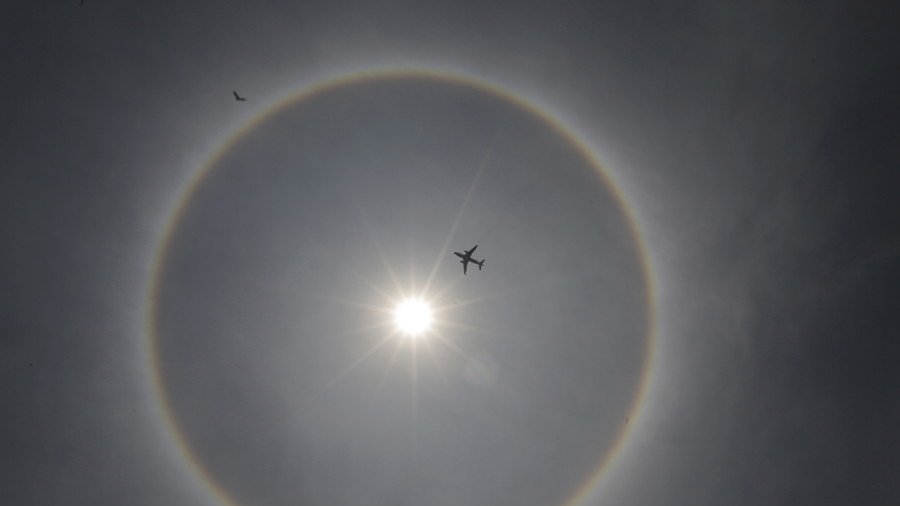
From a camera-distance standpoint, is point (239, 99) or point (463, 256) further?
point (463, 256)
